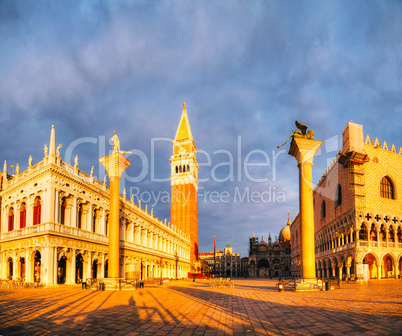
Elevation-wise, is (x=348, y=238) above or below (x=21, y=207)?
below

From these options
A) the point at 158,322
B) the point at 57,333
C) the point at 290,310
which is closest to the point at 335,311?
the point at 290,310

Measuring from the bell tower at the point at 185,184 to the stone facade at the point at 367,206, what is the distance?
54503 mm

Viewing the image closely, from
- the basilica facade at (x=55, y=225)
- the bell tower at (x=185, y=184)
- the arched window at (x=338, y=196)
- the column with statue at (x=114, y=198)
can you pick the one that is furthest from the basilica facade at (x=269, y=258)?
the column with statue at (x=114, y=198)

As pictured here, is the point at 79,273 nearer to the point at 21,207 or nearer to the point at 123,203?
the point at 21,207

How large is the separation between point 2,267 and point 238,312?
33994 millimetres

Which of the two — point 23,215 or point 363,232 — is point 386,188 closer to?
point 363,232

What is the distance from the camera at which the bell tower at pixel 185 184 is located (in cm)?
10312

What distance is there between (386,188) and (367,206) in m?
5.89

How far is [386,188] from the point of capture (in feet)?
164

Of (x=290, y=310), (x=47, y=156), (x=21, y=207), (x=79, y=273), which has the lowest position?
(x=79, y=273)

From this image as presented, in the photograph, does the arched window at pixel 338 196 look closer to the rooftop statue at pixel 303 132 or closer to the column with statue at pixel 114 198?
the rooftop statue at pixel 303 132

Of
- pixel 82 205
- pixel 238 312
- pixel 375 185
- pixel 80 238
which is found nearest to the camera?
pixel 238 312

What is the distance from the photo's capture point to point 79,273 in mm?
38156

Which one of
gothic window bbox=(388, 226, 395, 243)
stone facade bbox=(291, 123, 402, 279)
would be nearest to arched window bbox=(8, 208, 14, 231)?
stone facade bbox=(291, 123, 402, 279)
